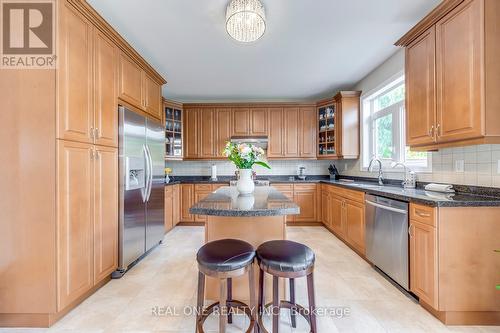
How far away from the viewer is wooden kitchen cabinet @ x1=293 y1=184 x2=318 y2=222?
4.49 m

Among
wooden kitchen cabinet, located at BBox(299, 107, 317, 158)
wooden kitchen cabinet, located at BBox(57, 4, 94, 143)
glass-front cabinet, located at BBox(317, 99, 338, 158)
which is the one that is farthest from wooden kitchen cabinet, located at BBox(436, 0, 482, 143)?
wooden kitchen cabinet, located at BBox(57, 4, 94, 143)

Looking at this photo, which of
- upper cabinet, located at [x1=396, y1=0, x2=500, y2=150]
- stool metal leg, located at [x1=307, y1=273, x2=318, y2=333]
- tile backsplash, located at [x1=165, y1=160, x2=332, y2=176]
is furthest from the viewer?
tile backsplash, located at [x1=165, y1=160, x2=332, y2=176]

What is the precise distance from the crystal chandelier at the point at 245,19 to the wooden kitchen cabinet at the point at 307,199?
3047 millimetres

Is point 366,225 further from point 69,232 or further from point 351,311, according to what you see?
point 69,232

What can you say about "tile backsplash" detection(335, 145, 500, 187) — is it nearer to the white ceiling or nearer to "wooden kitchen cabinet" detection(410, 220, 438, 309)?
"wooden kitchen cabinet" detection(410, 220, 438, 309)

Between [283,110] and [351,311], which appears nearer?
[351,311]

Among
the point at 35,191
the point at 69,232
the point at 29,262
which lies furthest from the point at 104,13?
the point at 29,262

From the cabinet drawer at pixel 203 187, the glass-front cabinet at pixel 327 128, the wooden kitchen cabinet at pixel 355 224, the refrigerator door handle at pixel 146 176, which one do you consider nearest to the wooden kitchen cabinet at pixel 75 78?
the refrigerator door handle at pixel 146 176

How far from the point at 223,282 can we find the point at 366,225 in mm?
2114

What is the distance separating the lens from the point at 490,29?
1.63 m

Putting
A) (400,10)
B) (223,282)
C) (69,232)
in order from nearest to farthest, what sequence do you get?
(223,282) → (69,232) → (400,10)

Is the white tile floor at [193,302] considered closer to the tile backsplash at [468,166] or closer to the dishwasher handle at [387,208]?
the dishwasher handle at [387,208]

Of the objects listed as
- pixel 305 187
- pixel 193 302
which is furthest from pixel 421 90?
pixel 193 302
